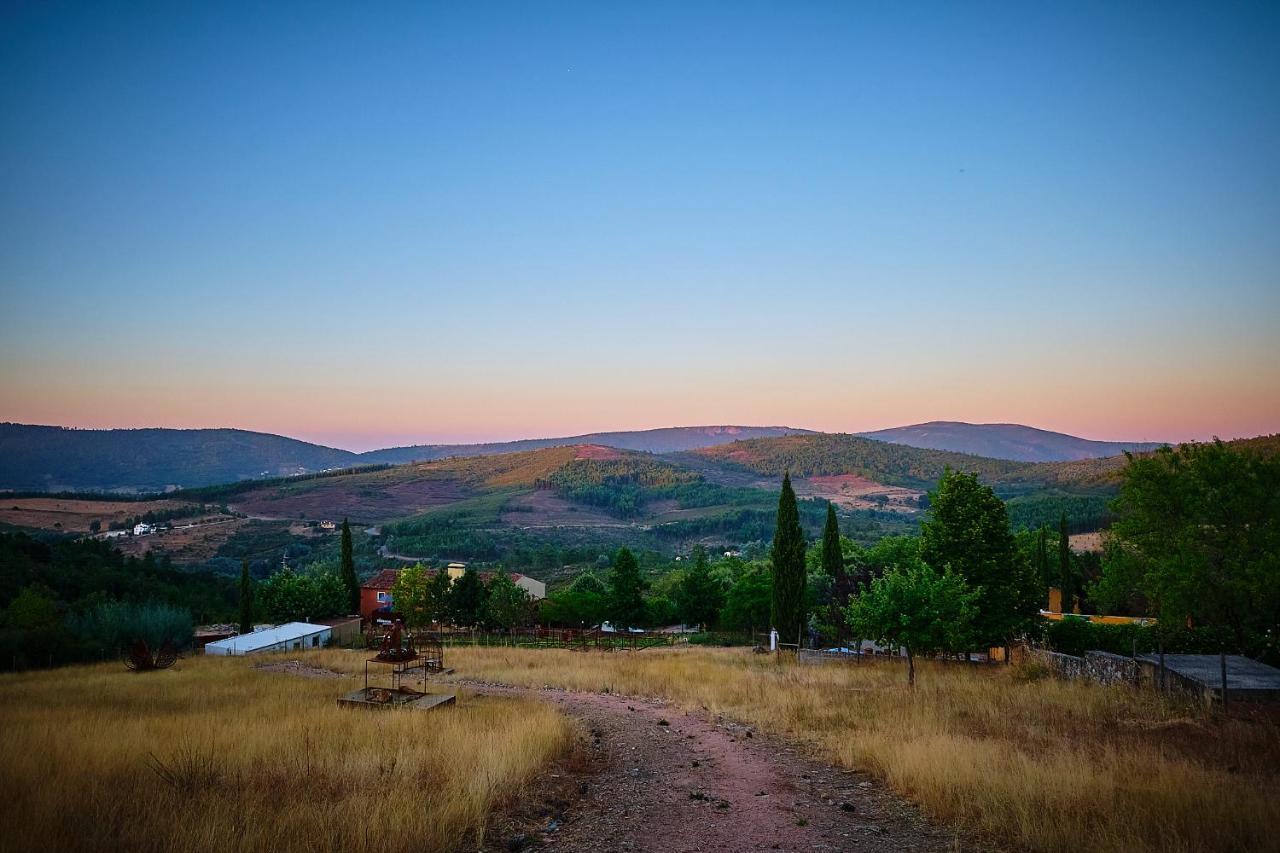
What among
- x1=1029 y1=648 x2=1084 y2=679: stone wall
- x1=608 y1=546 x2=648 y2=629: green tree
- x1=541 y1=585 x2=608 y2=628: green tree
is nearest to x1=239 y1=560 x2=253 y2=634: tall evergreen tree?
x1=541 y1=585 x2=608 y2=628: green tree

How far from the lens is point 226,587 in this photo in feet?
212

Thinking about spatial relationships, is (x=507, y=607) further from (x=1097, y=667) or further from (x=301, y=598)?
(x=1097, y=667)

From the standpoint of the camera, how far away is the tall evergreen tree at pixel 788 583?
3844cm

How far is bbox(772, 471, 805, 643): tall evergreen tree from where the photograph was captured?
3844 cm

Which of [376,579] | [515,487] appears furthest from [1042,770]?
[515,487]

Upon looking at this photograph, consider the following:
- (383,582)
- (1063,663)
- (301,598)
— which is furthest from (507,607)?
(1063,663)

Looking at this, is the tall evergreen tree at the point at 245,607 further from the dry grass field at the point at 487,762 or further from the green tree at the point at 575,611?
the dry grass field at the point at 487,762

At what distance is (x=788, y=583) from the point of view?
1528 inches

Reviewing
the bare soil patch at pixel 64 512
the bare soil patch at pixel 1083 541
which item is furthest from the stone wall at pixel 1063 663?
the bare soil patch at pixel 64 512

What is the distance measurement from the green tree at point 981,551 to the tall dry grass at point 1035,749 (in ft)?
12.5

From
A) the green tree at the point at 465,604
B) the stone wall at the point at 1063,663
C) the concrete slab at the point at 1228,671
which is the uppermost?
the concrete slab at the point at 1228,671

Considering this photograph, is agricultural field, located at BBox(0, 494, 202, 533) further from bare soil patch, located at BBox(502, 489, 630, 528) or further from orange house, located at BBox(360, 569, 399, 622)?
orange house, located at BBox(360, 569, 399, 622)

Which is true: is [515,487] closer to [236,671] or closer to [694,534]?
[694,534]

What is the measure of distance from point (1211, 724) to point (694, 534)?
135 metres
